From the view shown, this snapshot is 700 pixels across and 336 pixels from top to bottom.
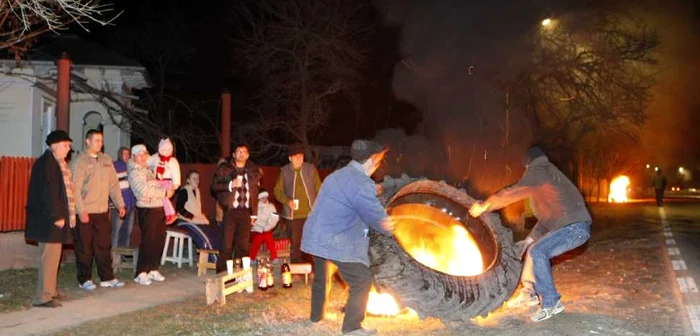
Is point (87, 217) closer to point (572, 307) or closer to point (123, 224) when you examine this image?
point (123, 224)

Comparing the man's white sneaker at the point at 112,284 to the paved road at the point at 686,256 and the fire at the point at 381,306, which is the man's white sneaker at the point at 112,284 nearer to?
the fire at the point at 381,306

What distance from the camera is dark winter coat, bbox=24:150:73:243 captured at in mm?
7246

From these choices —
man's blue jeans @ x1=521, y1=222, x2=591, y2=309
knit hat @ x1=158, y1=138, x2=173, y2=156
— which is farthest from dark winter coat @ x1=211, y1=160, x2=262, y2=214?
man's blue jeans @ x1=521, y1=222, x2=591, y2=309

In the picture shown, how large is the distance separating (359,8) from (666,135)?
2534cm

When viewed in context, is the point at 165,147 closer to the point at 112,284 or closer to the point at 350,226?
the point at 112,284

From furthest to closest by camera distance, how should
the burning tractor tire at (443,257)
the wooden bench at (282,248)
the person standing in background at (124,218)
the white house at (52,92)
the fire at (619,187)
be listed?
the fire at (619,187), the white house at (52,92), the person standing in background at (124,218), the wooden bench at (282,248), the burning tractor tire at (443,257)

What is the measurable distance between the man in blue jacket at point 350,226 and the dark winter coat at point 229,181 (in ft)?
9.31

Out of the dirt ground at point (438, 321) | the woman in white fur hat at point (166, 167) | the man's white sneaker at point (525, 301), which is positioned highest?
the woman in white fur hat at point (166, 167)

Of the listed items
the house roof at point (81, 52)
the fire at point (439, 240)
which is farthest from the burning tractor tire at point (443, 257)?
the house roof at point (81, 52)

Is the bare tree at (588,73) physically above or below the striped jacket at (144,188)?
above

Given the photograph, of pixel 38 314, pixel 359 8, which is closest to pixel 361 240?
pixel 38 314

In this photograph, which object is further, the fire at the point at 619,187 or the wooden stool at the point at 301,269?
the fire at the point at 619,187

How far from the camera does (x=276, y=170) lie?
61.5ft

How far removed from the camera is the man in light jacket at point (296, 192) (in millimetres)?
9594
